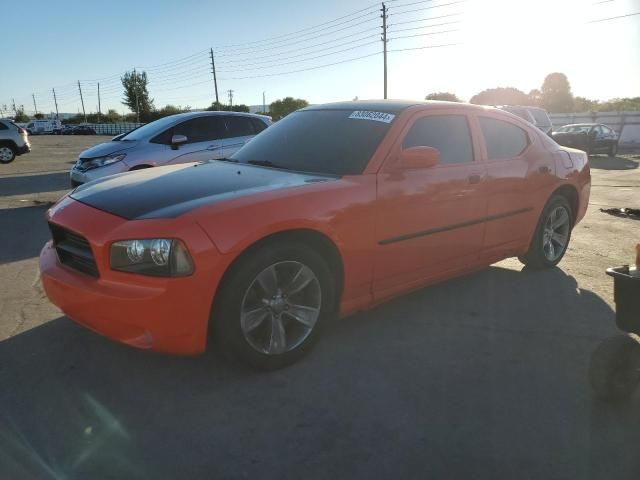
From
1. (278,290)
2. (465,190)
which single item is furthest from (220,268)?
Answer: (465,190)

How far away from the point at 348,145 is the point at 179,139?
4944mm

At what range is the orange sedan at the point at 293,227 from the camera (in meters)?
2.65

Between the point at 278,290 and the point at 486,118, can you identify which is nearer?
the point at 278,290

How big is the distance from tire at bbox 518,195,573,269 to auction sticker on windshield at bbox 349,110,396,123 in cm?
205

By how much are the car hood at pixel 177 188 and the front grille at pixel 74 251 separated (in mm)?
218

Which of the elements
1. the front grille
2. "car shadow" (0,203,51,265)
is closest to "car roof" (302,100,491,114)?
the front grille

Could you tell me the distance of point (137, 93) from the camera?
83.3 metres

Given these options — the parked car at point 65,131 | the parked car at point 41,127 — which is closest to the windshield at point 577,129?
the parked car at point 65,131

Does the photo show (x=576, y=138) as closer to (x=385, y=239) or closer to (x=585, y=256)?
(x=585, y=256)

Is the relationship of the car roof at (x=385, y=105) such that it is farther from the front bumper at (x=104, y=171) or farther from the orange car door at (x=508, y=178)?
the front bumper at (x=104, y=171)

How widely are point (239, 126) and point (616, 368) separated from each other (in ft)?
25.7

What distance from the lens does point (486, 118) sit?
14.5 feet

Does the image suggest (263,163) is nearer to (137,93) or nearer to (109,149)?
(109,149)

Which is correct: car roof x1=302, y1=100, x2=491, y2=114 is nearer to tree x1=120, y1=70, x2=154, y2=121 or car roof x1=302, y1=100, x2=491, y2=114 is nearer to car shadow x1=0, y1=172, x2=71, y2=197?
car shadow x1=0, y1=172, x2=71, y2=197
